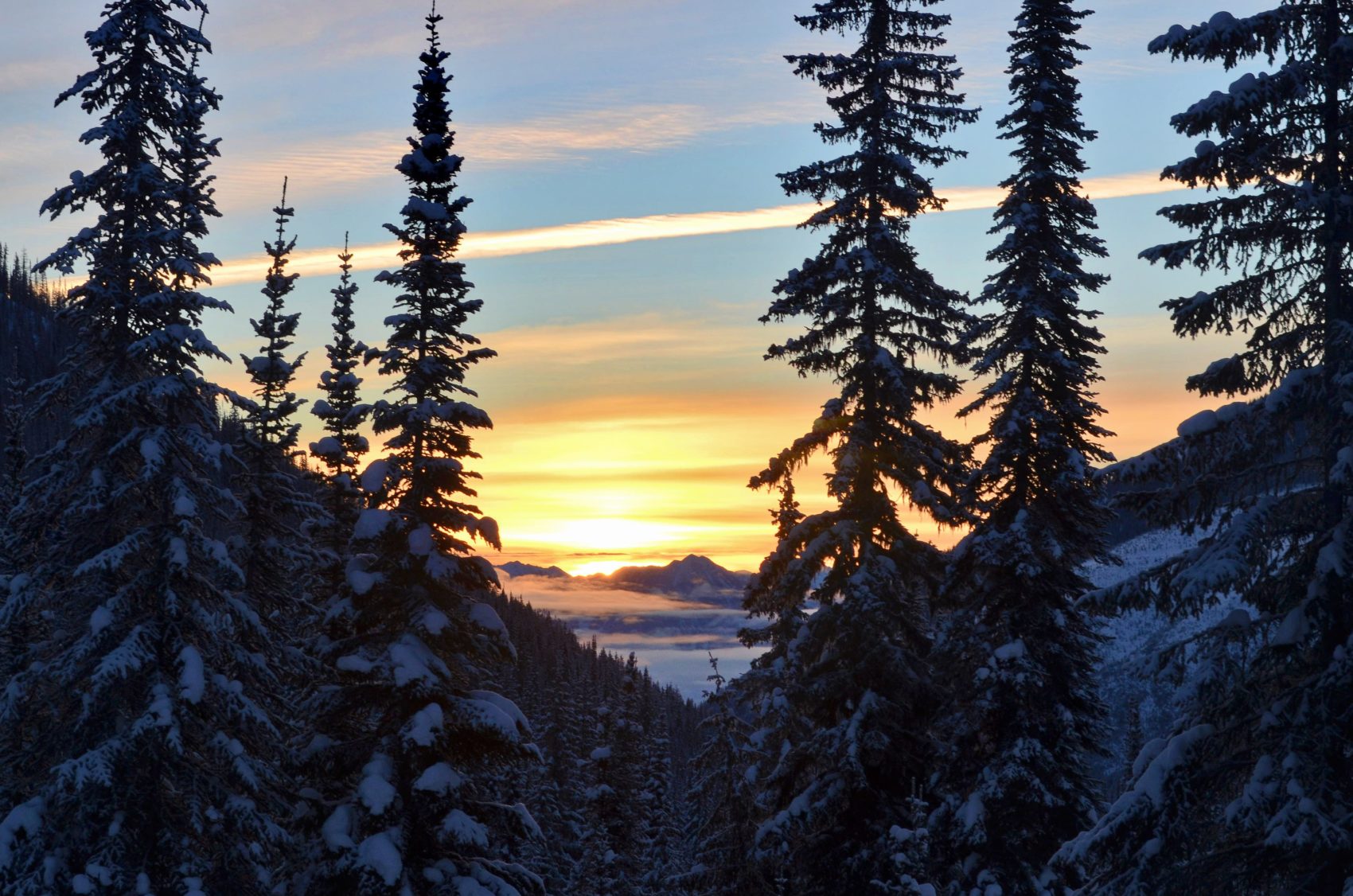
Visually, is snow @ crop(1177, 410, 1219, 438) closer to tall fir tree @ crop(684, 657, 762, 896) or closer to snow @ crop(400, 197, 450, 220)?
snow @ crop(400, 197, 450, 220)

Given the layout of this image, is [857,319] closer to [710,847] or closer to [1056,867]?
[1056,867]

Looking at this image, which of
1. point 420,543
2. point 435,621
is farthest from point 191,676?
point 420,543

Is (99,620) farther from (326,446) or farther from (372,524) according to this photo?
(326,446)

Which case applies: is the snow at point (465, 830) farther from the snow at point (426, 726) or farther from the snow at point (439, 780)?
the snow at point (426, 726)

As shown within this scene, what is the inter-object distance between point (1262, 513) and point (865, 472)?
9729mm

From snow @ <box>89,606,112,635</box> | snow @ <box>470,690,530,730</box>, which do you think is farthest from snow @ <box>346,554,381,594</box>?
snow @ <box>89,606,112,635</box>

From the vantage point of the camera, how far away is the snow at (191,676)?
1966cm

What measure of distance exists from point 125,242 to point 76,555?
5911 millimetres

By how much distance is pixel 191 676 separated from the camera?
19.8 m

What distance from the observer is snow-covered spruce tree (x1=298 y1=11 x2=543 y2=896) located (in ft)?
63.6

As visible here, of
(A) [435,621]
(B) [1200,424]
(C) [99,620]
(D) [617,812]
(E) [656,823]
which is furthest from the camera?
(E) [656,823]

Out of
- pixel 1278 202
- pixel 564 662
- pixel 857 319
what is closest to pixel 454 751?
pixel 857 319

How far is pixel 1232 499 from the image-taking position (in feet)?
44.6

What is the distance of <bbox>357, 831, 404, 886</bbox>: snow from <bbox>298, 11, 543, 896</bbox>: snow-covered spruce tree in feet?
0.08
